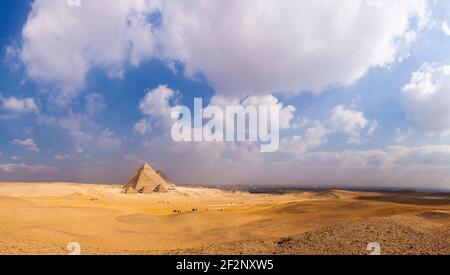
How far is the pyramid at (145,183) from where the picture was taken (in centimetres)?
8095

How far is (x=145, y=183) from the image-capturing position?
283 feet

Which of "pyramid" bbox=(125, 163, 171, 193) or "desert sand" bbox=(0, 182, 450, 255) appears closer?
"desert sand" bbox=(0, 182, 450, 255)

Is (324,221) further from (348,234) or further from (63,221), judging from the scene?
(63,221)

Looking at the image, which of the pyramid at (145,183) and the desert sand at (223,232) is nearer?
the desert sand at (223,232)

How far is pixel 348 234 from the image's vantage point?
47.3 feet

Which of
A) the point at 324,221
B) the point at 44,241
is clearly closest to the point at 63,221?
the point at 44,241

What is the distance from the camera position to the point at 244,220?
81.3 feet

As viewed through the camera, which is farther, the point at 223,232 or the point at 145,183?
the point at 145,183

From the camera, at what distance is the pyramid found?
3187 inches

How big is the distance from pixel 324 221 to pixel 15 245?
17271mm
